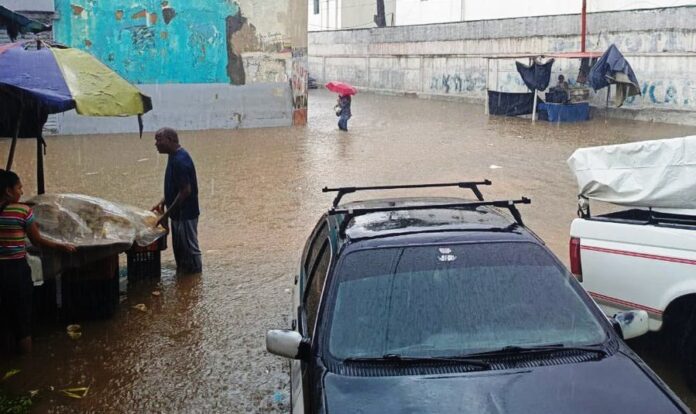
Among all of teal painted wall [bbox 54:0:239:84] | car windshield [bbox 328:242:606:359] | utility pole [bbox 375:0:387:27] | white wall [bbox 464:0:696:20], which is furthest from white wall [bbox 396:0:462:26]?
car windshield [bbox 328:242:606:359]

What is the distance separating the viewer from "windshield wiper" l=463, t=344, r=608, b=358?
3334 millimetres

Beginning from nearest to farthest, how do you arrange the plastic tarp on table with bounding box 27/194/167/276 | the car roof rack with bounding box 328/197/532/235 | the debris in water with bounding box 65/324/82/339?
the car roof rack with bounding box 328/197/532/235
the plastic tarp on table with bounding box 27/194/167/276
the debris in water with bounding box 65/324/82/339

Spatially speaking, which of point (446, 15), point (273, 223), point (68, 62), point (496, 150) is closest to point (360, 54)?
point (446, 15)

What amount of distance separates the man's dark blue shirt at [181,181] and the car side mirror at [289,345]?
3774mm

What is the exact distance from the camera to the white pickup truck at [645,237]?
185 inches

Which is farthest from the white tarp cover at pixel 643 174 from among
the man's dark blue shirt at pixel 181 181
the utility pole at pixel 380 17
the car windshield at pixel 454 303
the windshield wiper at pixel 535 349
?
the utility pole at pixel 380 17

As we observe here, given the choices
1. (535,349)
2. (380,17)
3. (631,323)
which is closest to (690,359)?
(631,323)

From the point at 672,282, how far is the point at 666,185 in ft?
3.06

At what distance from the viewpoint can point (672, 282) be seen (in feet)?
15.4

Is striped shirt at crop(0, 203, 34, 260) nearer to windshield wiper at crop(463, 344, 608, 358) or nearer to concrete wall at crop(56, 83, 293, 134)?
windshield wiper at crop(463, 344, 608, 358)

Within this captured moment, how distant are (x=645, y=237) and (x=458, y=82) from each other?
1173 inches

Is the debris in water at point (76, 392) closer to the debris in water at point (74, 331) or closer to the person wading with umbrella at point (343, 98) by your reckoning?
the debris in water at point (74, 331)

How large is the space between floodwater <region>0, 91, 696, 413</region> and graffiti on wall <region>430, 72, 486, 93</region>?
292 inches

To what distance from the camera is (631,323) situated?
3.87 m
